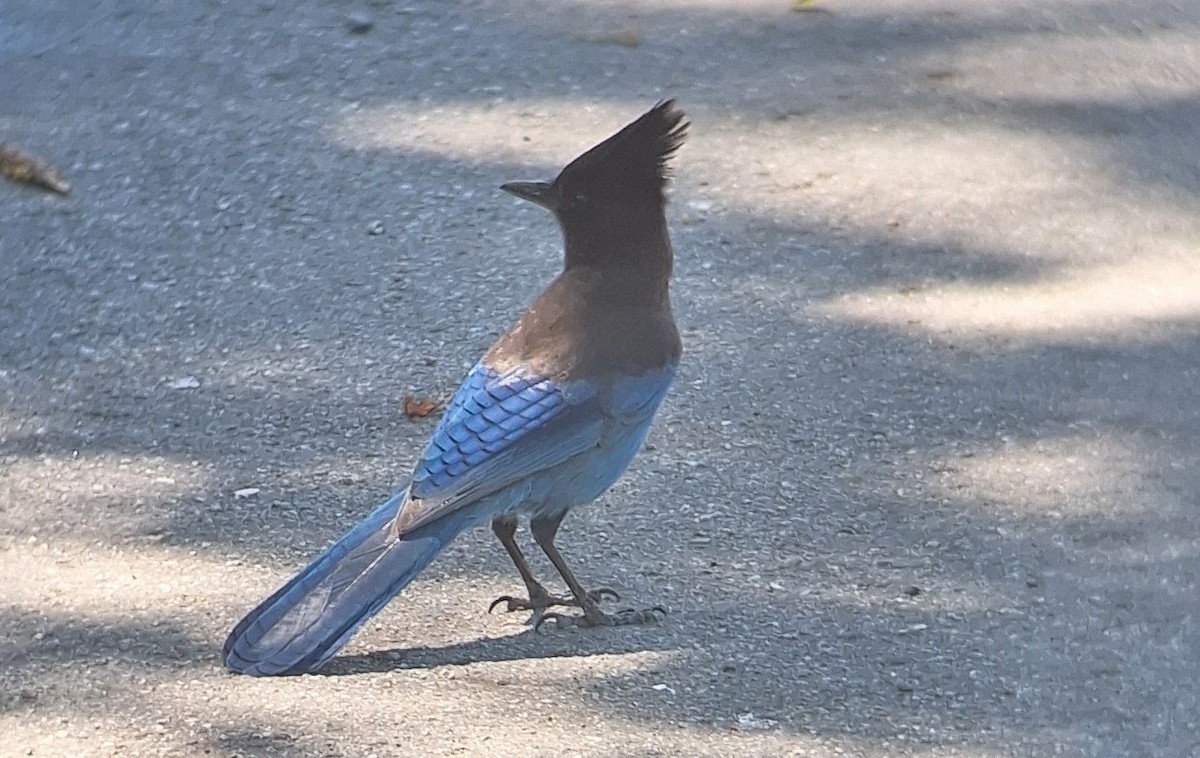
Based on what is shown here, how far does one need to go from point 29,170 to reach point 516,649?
2.72 metres

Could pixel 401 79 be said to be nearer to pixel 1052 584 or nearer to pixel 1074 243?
pixel 1074 243

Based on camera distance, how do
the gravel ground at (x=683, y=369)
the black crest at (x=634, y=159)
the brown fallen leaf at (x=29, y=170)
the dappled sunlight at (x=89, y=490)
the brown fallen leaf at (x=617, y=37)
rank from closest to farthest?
the gravel ground at (x=683, y=369)
the black crest at (x=634, y=159)
the dappled sunlight at (x=89, y=490)
the brown fallen leaf at (x=29, y=170)
the brown fallen leaf at (x=617, y=37)

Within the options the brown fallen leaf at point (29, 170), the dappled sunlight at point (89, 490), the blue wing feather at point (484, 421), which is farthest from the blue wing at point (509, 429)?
the brown fallen leaf at point (29, 170)

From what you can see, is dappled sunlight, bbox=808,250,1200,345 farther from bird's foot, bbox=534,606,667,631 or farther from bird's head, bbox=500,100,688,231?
bird's foot, bbox=534,606,667,631

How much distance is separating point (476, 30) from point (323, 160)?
989mm

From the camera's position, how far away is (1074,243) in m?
5.30

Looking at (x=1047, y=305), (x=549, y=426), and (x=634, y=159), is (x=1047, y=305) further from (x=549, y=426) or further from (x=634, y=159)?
(x=549, y=426)

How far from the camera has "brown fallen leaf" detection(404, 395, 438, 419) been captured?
4.49 metres

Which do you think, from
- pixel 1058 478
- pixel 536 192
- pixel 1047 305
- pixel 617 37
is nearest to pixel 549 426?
pixel 536 192

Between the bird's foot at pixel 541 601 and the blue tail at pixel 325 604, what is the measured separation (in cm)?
31

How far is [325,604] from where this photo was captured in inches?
132

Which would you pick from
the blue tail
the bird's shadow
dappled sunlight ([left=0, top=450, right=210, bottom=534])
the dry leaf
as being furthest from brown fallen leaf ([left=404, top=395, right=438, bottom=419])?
the dry leaf

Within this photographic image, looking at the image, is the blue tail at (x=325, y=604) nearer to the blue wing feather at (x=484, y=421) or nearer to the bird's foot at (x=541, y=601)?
the blue wing feather at (x=484, y=421)

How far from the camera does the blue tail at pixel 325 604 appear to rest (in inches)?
131
